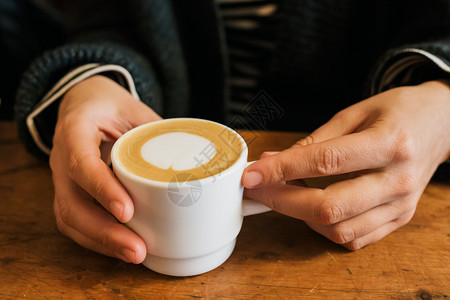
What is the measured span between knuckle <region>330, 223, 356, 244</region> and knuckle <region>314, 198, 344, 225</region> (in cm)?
3

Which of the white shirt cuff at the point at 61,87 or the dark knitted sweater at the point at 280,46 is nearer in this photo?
the white shirt cuff at the point at 61,87

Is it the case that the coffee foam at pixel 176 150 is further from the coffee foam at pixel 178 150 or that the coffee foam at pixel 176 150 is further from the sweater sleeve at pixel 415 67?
the sweater sleeve at pixel 415 67

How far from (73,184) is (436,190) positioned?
2.10 ft

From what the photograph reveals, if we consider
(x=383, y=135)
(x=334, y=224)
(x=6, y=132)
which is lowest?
(x=6, y=132)

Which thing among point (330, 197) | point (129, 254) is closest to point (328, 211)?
point (330, 197)

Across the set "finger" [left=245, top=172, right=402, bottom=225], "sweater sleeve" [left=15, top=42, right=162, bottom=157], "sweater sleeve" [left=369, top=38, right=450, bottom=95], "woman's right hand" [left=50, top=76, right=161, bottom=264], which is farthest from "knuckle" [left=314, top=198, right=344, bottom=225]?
"sweater sleeve" [left=15, top=42, right=162, bottom=157]

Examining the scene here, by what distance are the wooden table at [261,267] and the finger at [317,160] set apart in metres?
0.13

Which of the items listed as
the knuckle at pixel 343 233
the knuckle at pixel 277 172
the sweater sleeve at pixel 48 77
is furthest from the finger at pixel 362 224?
the sweater sleeve at pixel 48 77

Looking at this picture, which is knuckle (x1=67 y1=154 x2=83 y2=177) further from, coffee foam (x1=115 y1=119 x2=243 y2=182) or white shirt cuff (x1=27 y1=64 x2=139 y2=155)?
white shirt cuff (x1=27 y1=64 x2=139 y2=155)

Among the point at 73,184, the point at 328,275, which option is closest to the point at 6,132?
the point at 73,184

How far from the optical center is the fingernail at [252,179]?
1.45ft

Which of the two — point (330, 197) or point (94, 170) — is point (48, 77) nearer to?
point (94, 170)

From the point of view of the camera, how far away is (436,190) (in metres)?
0.66

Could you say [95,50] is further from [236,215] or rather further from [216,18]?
[236,215]
